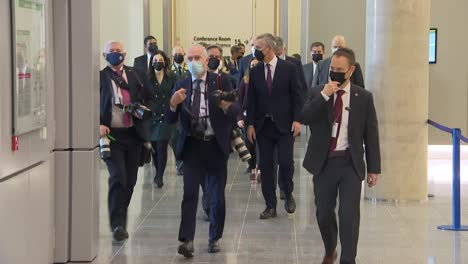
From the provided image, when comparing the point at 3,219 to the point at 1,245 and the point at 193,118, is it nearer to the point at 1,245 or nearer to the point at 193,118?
the point at 1,245

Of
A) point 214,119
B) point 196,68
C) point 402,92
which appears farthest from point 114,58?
point 402,92

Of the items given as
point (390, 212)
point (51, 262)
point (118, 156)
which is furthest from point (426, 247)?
point (51, 262)

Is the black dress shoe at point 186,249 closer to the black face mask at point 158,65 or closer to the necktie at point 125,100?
the necktie at point 125,100

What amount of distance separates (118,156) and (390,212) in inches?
145

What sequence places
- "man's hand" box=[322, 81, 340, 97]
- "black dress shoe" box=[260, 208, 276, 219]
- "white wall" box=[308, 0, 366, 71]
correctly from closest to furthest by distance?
1. "man's hand" box=[322, 81, 340, 97]
2. "black dress shoe" box=[260, 208, 276, 219]
3. "white wall" box=[308, 0, 366, 71]

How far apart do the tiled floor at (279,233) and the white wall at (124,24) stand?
5.94m

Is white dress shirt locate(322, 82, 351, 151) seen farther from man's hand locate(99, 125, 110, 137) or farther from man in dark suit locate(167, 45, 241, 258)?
man's hand locate(99, 125, 110, 137)

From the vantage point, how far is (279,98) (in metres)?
10.1

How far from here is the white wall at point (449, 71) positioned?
16844mm

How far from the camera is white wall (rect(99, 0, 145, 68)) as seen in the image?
17.8 metres

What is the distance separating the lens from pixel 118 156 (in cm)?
888

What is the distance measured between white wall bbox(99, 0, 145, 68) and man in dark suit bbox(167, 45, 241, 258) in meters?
9.01

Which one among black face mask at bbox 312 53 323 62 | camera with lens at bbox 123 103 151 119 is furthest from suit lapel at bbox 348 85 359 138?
black face mask at bbox 312 53 323 62

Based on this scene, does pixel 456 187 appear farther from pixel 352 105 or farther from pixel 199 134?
pixel 199 134
